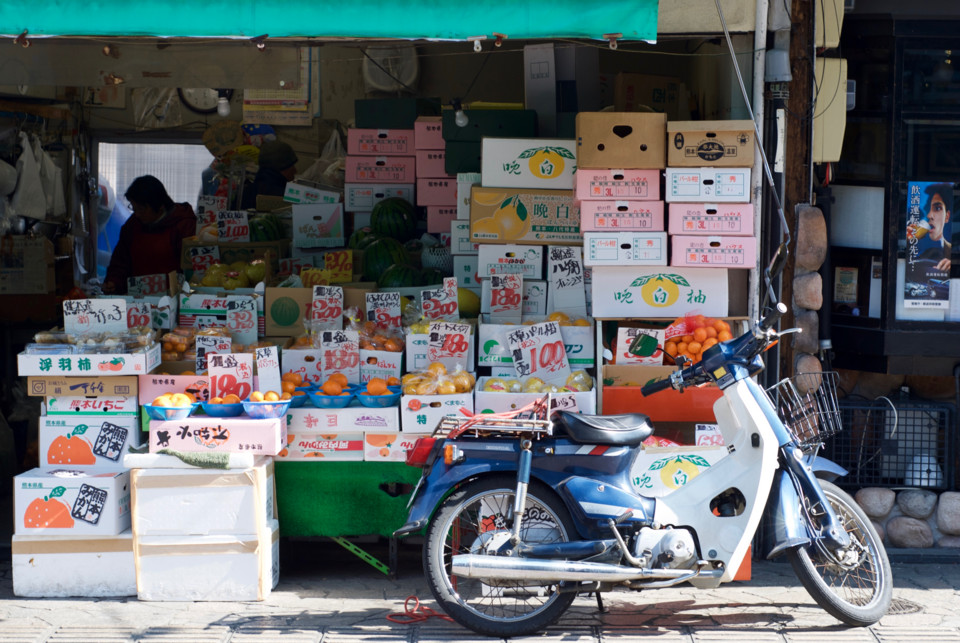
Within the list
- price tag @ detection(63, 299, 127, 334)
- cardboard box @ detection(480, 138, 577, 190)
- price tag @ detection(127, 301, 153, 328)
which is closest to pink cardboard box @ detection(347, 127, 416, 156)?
cardboard box @ detection(480, 138, 577, 190)

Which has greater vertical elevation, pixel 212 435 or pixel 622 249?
pixel 622 249

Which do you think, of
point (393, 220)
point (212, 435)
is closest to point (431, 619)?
point (212, 435)

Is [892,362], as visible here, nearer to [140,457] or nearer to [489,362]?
[489,362]

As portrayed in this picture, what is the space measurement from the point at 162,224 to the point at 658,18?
4.98 meters

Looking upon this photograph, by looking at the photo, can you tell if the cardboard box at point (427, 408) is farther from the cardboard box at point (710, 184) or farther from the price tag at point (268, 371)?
the cardboard box at point (710, 184)

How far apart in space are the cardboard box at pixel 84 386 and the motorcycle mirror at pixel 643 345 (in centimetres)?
269

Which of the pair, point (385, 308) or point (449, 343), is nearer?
point (449, 343)

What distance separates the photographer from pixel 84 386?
529 cm

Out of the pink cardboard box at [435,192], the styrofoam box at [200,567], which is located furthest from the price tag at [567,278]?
the styrofoam box at [200,567]

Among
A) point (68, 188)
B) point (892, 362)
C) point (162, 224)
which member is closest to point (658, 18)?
point (892, 362)

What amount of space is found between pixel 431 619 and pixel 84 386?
219 centimetres

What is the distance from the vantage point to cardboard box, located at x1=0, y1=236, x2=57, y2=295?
9.02m

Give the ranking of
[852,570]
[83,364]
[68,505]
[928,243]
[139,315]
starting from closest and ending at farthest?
1. [852,570]
2. [68,505]
3. [83,364]
4. [139,315]
5. [928,243]

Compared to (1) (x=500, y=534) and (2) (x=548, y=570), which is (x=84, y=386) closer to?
(1) (x=500, y=534)
